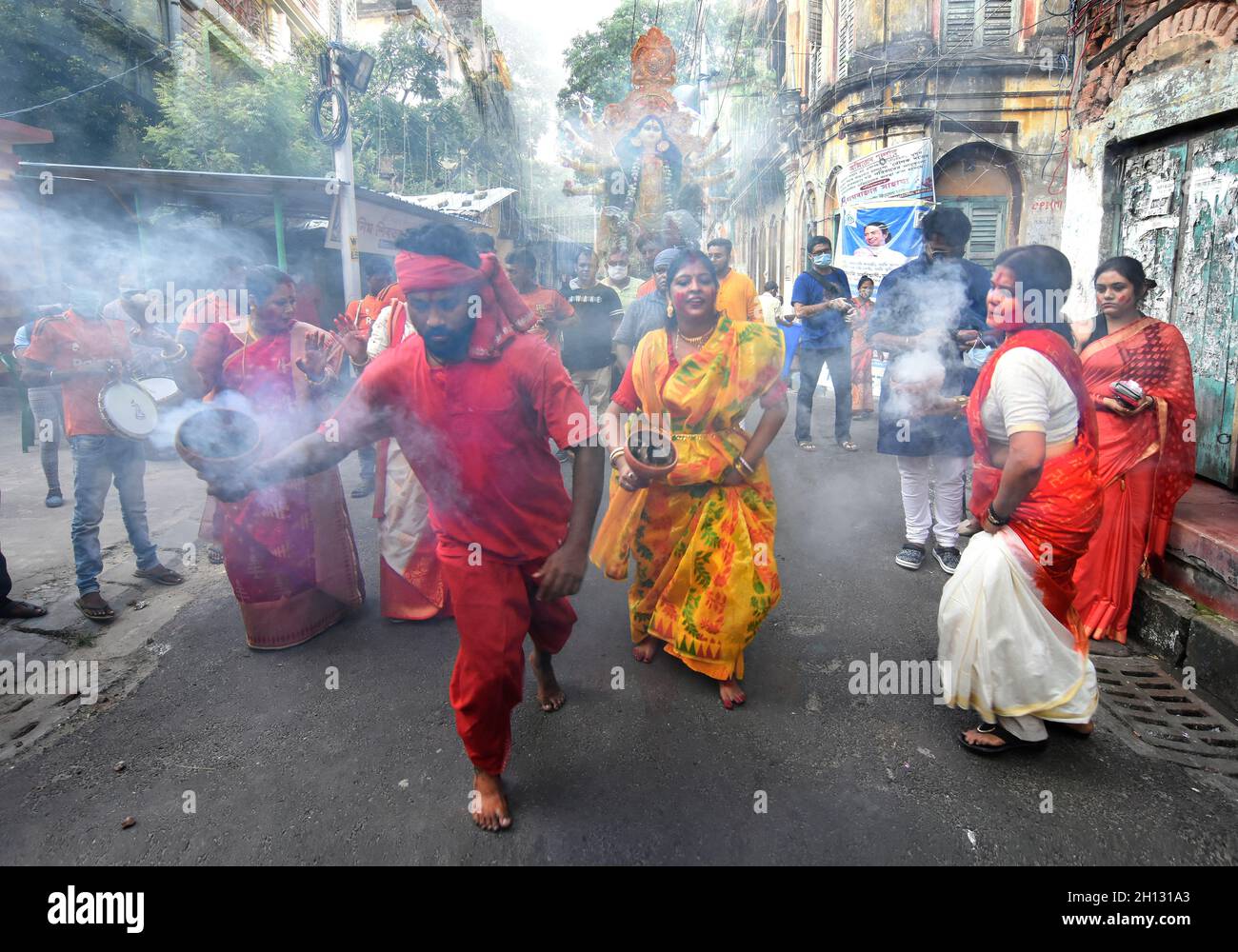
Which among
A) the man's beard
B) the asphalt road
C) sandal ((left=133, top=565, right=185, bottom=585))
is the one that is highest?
the man's beard

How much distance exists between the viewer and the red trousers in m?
2.42

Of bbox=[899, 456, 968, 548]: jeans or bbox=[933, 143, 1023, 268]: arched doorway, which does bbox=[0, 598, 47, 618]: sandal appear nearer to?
bbox=[899, 456, 968, 548]: jeans

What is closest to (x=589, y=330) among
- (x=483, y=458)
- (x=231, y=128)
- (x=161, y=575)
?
(x=161, y=575)

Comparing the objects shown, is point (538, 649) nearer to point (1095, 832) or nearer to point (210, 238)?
point (1095, 832)

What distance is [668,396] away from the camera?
3.26 m

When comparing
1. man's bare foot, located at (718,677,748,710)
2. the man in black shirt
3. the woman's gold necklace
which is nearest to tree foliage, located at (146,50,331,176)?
the man in black shirt

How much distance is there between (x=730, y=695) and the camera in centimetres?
316

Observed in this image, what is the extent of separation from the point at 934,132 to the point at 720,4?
14.5 meters

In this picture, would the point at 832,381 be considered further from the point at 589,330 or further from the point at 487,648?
the point at 487,648

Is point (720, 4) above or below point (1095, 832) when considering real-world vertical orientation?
above

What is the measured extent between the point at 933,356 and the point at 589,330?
361cm

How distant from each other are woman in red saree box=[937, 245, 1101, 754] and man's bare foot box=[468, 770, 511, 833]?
→ 1.69m

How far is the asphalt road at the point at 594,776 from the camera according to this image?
2.35 meters
